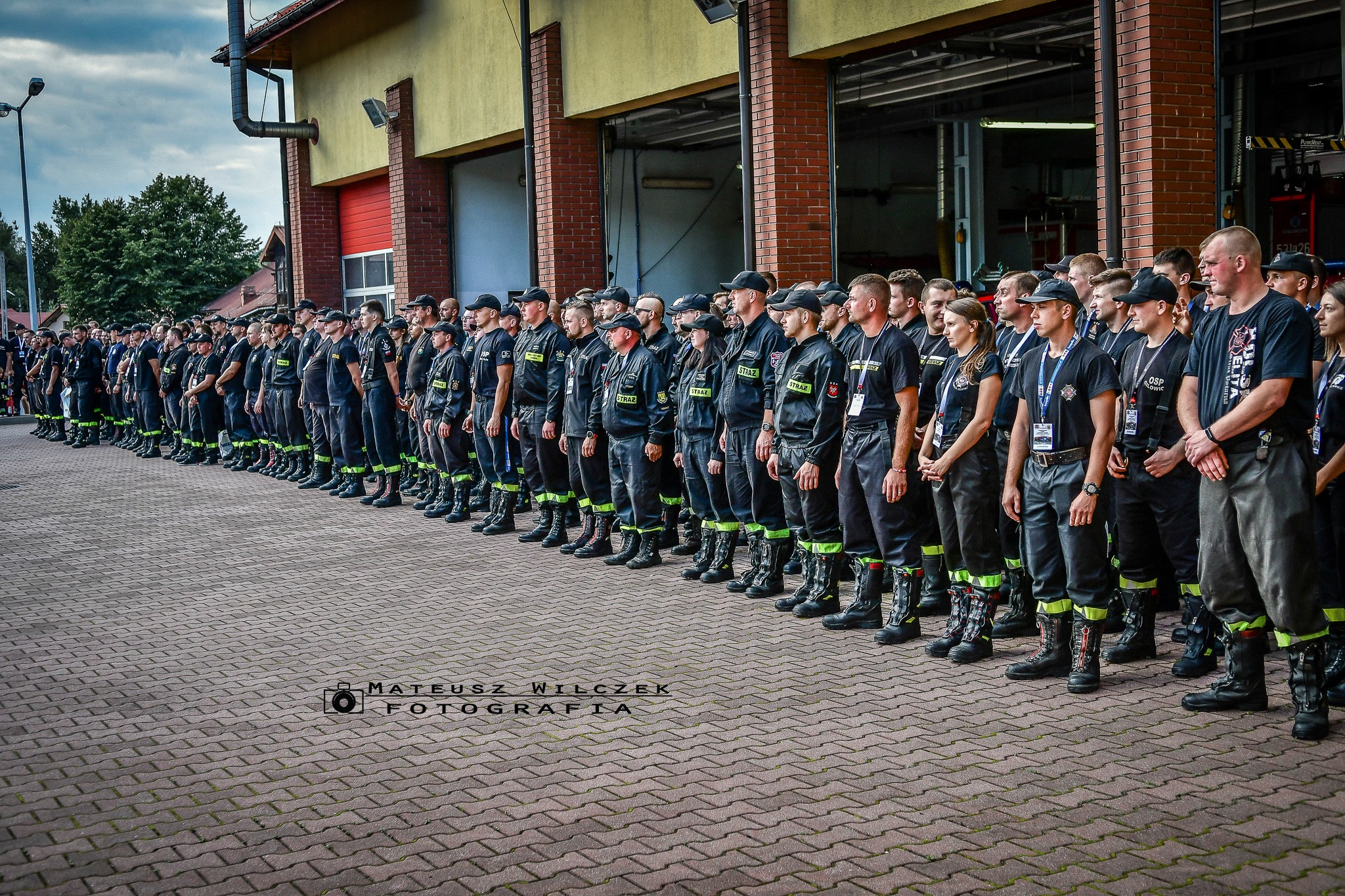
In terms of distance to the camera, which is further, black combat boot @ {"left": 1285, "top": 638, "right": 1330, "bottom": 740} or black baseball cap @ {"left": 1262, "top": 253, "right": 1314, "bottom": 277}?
black baseball cap @ {"left": 1262, "top": 253, "right": 1314, "bottom": 277}

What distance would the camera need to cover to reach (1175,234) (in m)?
9.48

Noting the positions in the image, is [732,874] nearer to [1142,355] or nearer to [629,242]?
[1142,355]

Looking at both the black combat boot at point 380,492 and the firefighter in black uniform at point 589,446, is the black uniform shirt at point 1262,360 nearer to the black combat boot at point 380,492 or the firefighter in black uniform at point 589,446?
the firefighter in black uniform at point 589,446

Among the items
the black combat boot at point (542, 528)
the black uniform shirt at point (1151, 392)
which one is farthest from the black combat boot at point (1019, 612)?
the black combat boot at point (542, 528)

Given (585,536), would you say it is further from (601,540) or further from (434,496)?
(434,496)

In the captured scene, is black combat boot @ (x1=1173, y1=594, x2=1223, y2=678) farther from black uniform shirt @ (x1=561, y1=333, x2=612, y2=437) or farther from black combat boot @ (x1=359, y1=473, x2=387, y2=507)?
black combat boot @ (x1=359, y1=473, x2=387, y2=507)

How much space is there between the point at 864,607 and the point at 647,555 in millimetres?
2676

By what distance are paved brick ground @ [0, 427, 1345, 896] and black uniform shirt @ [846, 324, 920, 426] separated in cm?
136

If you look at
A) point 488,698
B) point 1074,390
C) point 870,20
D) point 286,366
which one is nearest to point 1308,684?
point 1074,390

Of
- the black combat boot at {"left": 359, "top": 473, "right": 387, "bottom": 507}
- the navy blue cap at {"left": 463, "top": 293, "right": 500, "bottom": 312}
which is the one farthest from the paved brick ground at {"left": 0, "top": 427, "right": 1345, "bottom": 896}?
the black combat boot at {"left": 359, "top": 473, "right": 387, "bottom": 507}

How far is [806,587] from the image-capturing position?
8430mm

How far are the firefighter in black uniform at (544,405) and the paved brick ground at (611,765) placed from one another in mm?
2234

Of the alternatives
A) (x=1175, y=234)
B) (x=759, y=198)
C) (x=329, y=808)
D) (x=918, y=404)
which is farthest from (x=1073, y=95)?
(x=329, y=808)

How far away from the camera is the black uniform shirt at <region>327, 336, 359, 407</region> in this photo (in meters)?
14.5
